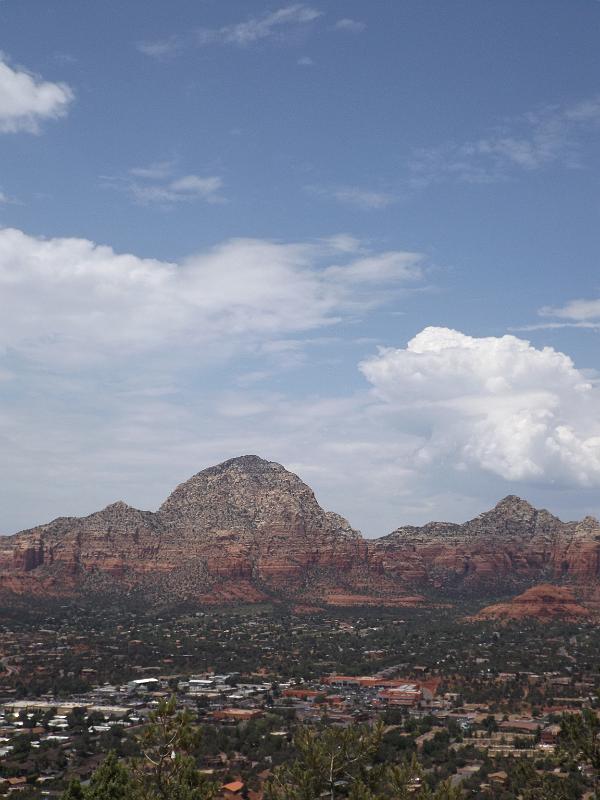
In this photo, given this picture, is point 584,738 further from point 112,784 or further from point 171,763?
point 112,784

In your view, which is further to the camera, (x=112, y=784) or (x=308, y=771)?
(x=112, y=784)

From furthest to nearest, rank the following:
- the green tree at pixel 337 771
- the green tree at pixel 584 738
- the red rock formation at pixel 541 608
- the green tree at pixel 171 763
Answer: the red rock formation at pixel 541 608 → the green tree at pixel 584 738 → the green tree at pixel 337 771 → the green tree at pixel 171 763

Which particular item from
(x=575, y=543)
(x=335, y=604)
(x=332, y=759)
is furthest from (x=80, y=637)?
(x=575, y=543)

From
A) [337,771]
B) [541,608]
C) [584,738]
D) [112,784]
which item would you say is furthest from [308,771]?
[541,608]

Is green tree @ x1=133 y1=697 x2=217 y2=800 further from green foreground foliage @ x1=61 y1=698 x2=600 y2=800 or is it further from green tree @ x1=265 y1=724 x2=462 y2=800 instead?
green tree @ x1=265 y1=724 x2=462 y2=800

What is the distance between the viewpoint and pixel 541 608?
14900 centimetres

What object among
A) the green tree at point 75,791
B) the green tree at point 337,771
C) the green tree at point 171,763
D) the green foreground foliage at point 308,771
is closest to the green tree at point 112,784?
the green foreground foliage at point 308,771

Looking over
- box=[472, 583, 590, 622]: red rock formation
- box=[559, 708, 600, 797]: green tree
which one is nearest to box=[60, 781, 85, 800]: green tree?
box=[559, 708, 600, 797]: green tree

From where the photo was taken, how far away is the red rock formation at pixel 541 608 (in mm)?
147125

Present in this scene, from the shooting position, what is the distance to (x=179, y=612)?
16662cm

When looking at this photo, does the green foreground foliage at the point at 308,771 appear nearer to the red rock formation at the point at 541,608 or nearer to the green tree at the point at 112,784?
the green tree at the point at 112,784

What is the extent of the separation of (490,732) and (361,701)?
17482 mm

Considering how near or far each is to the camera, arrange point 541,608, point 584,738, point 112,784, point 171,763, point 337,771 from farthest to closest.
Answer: point 541,608 → point 584,738 → point 112,784 → point 337,771 → point 171,763

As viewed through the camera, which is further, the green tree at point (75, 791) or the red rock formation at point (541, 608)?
the red rock formation at point (541, 608)
